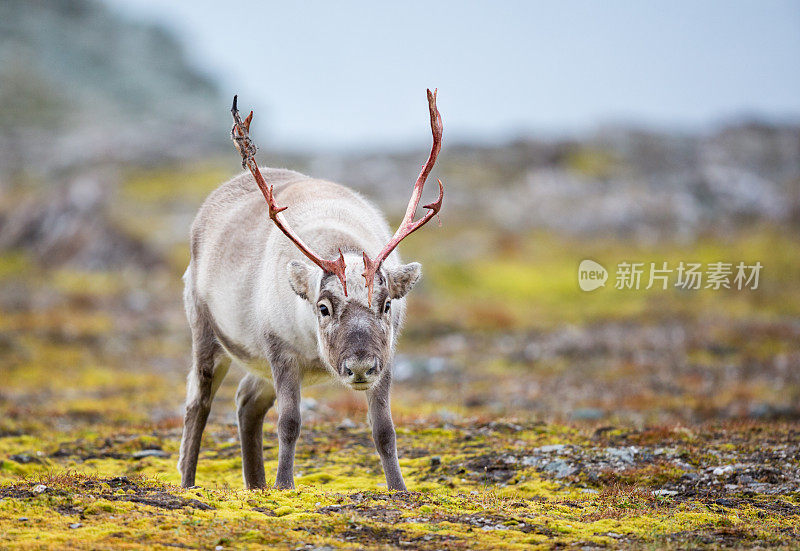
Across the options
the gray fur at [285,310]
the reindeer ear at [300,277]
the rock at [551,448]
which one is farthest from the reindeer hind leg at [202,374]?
the rock at [551,448]

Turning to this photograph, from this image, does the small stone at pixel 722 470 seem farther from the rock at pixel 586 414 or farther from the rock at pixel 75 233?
the rock at pixel 75 233

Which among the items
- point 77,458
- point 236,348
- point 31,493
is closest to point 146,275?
point 77,458

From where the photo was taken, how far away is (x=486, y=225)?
42.5 metres

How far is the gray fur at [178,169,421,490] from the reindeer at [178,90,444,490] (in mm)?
13

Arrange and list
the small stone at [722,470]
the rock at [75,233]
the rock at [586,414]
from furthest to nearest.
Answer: the rock at [75,233] → the rock at [586,414] → the small stone at [722,470]

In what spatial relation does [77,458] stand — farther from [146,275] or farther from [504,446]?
[146,275]

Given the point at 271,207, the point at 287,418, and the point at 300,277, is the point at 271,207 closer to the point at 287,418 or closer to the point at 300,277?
the point at 300,277

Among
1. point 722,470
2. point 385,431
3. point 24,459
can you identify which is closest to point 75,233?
point 24,459

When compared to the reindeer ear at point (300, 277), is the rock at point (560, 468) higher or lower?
lower

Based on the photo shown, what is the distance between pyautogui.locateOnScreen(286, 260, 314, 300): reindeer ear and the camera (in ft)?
26.4

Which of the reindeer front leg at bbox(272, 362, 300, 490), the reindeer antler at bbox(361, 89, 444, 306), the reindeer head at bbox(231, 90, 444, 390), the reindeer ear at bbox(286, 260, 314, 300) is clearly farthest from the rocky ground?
the reindeer antler at bbox(361, 89, 444, 306)

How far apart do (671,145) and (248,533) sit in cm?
5494

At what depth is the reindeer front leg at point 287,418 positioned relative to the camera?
8.34 meters

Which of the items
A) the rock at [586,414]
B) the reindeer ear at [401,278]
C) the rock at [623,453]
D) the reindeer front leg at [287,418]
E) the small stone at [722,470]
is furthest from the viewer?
the rock at [586,414]
